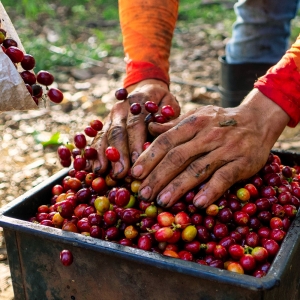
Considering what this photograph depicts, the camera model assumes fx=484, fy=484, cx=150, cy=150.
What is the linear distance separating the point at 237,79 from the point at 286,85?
72.1 inches

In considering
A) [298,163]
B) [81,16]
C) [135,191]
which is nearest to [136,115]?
[135,191]

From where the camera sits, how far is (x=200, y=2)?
11.5 metres

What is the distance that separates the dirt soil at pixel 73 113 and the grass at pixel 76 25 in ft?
1.28

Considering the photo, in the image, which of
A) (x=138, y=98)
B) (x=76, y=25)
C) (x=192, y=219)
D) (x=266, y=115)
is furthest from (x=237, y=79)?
(x=76, y=25)

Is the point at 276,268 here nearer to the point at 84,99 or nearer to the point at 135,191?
the point at 135,191

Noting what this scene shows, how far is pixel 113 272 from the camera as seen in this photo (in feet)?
6.28

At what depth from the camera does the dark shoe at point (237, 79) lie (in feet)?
13.4

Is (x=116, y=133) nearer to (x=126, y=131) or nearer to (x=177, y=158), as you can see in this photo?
(x=126, y=131)

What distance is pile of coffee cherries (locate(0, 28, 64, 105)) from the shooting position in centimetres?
199

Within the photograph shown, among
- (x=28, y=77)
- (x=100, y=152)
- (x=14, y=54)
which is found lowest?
(x=100, y=152)

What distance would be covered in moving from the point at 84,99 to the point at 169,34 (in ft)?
8.53

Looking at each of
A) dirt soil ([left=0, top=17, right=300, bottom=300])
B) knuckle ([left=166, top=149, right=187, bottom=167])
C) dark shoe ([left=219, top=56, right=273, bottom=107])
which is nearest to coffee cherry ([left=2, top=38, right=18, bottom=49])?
knuckle ([left=166, top=149, right=187, bottom=167])

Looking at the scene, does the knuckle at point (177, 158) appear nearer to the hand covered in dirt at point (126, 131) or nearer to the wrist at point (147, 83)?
the hand covered in dirt at point (126, 131)

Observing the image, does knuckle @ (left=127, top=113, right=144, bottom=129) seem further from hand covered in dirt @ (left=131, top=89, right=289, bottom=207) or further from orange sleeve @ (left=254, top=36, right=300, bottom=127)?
orange sleeve @ (left=254, top=36, right=300, bottom=127)
